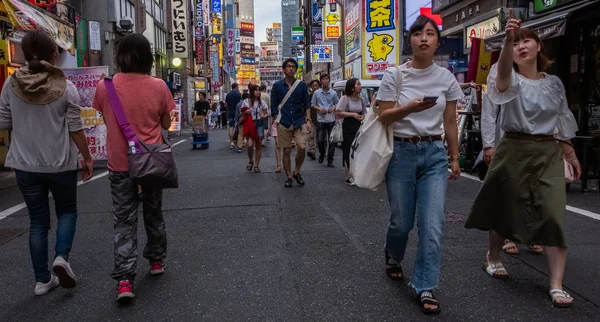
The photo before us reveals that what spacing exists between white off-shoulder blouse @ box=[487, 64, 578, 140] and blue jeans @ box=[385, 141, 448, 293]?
52 cm

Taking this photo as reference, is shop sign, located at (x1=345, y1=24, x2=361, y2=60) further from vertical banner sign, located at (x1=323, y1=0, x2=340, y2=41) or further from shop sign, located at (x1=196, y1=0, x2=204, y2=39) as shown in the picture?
shop sign, located at (x1=196, y1=0, x2=204, y2=39)

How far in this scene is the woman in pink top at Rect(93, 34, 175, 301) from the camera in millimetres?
3633

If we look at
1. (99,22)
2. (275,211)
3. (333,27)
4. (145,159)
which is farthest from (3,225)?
(333,27)

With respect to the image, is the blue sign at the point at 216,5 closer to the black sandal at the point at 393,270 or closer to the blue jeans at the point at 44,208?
the blue jeans at the point at 44,208

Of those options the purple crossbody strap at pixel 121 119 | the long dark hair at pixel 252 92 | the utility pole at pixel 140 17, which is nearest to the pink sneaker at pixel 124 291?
the purple crossbody strap at pixel 121 119

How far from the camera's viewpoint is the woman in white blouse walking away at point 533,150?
3.53 m

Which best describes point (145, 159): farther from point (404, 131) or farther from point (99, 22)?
point (99, 22)

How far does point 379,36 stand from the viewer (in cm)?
2484

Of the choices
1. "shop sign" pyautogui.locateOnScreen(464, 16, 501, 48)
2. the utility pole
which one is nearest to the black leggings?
"shop sign" pyautogui.locateOnScreen(464, 16, 501, 48)

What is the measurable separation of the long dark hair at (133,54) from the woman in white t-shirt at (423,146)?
1559 millimetres

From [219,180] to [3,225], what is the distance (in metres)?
3.90

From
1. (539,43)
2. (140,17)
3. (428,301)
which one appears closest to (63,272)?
(428,301)

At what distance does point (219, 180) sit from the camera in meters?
9.60

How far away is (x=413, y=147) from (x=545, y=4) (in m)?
11.9
